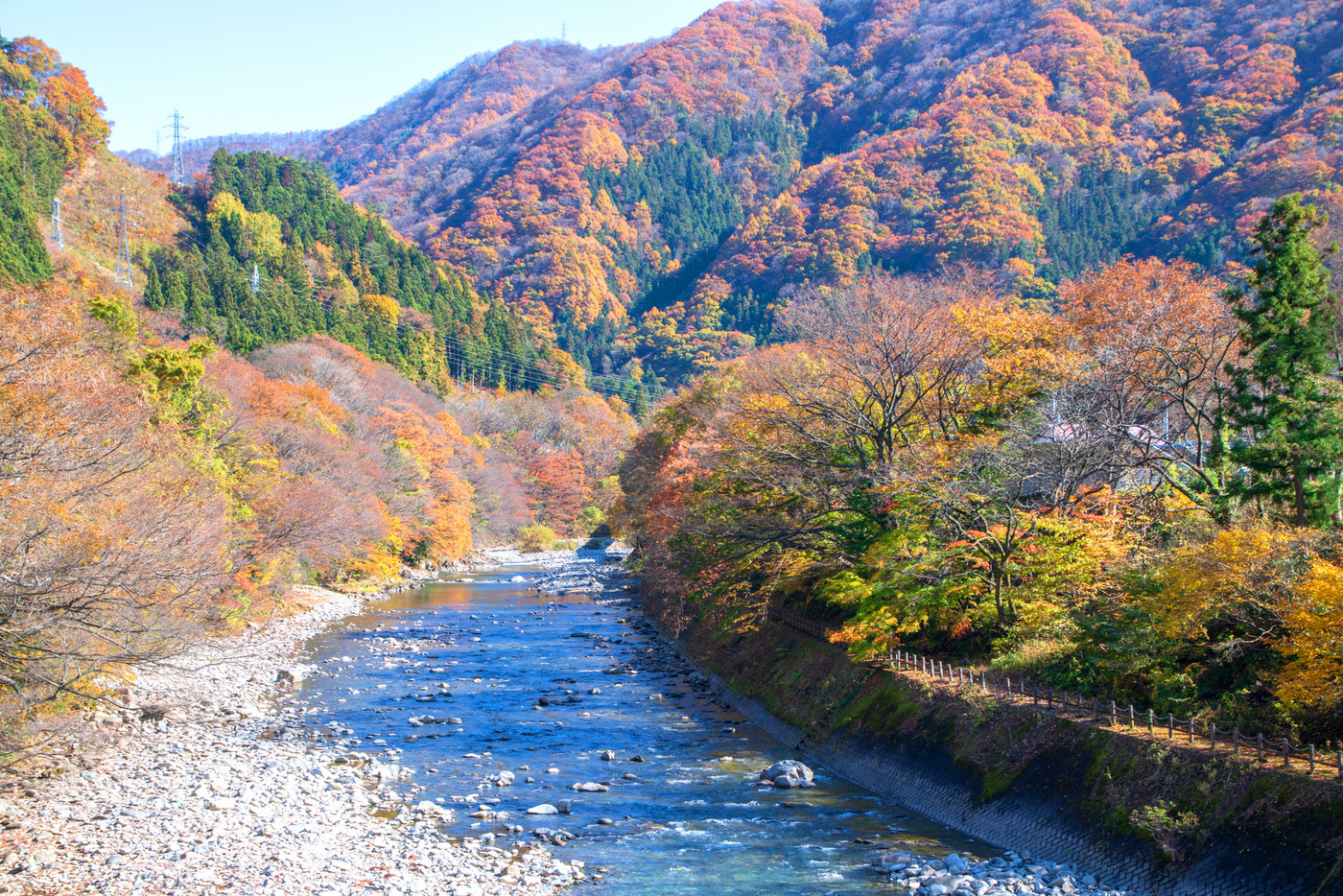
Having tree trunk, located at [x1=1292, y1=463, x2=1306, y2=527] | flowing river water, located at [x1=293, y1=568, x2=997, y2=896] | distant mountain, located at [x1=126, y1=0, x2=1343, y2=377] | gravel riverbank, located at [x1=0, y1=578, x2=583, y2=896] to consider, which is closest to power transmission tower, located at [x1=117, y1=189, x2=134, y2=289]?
flowing river water, located at [x1=293, y1=568, x2=997, y2=896]

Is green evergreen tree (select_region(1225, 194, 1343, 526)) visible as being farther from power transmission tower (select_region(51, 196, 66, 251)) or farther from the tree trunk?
power transmission tower (select_region(51, 196, 66, 251))

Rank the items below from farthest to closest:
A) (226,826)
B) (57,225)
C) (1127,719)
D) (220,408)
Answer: (57,225), (220,408), (1127,719), (226,826)

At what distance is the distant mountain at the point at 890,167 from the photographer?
9650 cm

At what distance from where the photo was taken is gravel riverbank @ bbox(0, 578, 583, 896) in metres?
13.5

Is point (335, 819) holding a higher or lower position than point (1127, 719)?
lower

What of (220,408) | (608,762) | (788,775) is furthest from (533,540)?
(788,775)

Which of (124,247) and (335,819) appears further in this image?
(124,247)

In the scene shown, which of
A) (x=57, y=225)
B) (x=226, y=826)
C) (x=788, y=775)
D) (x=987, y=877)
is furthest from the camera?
(x=57, y=225)

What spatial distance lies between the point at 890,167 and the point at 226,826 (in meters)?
119

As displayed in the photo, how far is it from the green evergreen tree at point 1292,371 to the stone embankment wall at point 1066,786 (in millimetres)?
6788

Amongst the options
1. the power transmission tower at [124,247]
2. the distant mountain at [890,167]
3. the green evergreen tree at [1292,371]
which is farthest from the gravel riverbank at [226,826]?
the distant mountain at [890,167]

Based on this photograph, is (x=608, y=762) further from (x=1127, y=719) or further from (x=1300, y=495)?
(x=1300, y=495)

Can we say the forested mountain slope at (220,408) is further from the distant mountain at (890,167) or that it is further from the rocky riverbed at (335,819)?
the distant mountain at (890,167)

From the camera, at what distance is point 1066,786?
51.9 feet
